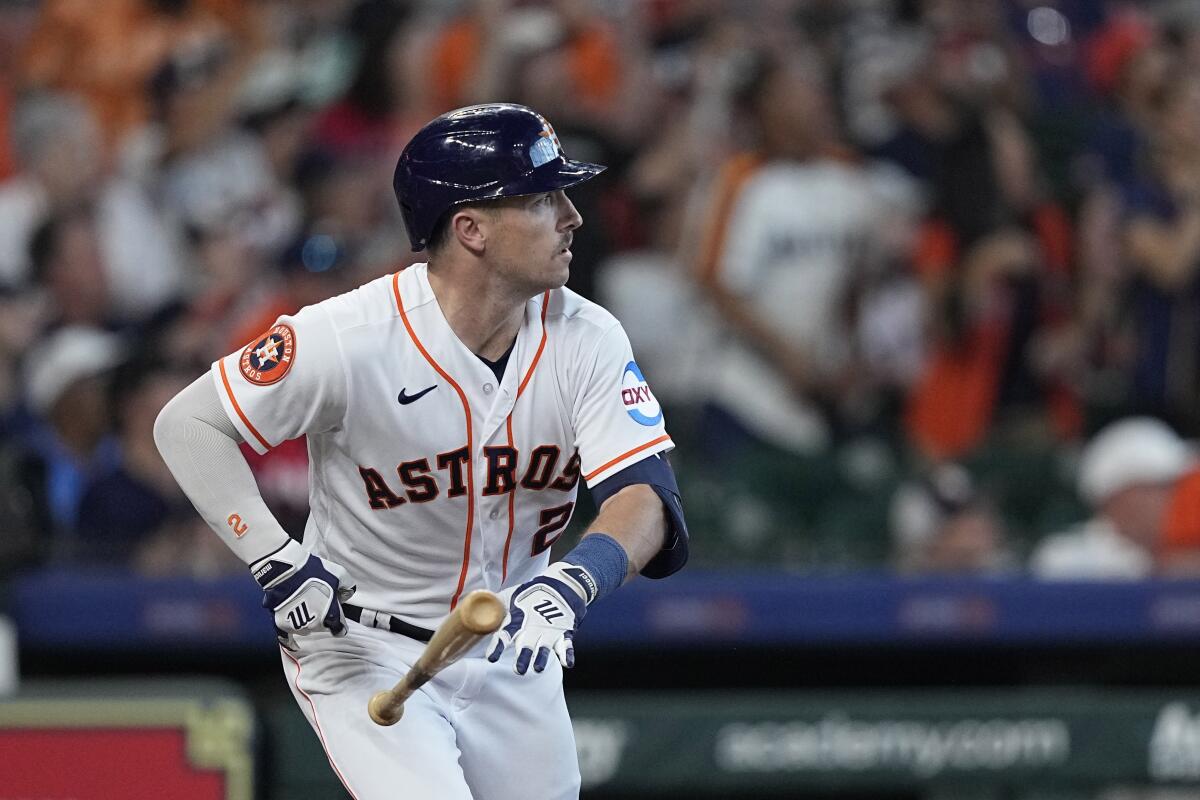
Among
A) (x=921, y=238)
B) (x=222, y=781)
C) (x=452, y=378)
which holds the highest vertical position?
(x=452, y=378)

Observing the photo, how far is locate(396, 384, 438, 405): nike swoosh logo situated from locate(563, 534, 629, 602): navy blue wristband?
0.40 meters

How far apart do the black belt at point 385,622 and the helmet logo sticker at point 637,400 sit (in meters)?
0.57

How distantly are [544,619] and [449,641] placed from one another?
152mm

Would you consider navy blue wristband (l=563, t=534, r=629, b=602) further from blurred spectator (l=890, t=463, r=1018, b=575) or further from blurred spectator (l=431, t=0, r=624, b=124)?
blurred spectator (l=431, t=0, r=624, b=124)

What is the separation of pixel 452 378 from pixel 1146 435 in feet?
11.6

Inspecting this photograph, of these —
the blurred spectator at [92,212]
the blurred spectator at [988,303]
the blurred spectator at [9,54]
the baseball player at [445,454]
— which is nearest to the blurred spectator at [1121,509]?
the blurred spectator at [988,303]

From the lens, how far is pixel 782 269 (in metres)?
6.57

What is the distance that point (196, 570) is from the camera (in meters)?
5.62

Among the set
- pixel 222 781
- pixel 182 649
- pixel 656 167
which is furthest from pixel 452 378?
pixel 656 167

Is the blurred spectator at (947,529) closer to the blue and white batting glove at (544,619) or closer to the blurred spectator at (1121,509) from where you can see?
the blurred spectator at (1121,509)

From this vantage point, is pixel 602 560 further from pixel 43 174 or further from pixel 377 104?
pixel 43 174

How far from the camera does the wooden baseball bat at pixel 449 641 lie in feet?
9.11

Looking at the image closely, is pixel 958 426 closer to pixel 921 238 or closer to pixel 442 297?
pixel 921 238

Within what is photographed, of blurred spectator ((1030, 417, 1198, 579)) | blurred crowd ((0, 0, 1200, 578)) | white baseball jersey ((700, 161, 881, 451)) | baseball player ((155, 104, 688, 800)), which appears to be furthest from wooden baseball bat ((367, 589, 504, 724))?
white baseball jersey ((700, 161, 881, 451))
